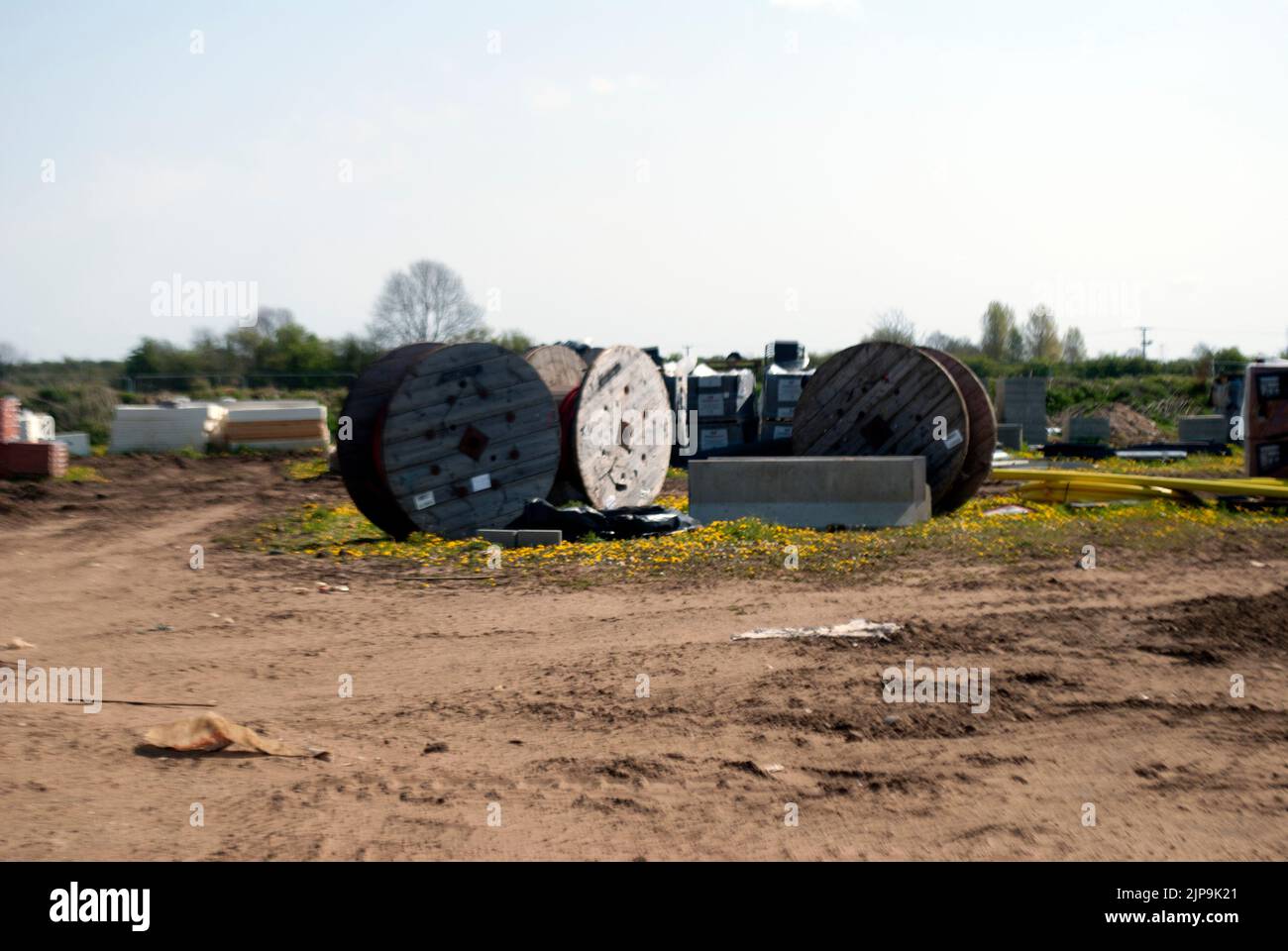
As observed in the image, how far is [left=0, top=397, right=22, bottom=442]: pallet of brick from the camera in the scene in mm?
23516

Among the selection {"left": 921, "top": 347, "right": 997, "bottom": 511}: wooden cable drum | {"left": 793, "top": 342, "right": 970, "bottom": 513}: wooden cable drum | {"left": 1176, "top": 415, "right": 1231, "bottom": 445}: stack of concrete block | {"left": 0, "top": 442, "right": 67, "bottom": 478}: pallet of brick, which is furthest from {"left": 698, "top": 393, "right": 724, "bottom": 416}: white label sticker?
{"left": 1176, "top": 415, "right": 1231, "bottom": 445}: stack of concrete block

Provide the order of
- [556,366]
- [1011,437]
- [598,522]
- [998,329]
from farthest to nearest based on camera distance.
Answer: [998,329] < [1011,437] < [556,366] < [598,522]

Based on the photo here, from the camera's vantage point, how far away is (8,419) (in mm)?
24109

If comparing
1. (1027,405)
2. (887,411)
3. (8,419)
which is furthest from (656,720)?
(1027,405)

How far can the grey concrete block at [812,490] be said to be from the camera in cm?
1497

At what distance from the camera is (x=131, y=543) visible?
14570mm

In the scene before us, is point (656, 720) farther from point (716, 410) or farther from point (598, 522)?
point (716, 410)

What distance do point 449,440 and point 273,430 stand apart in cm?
2084

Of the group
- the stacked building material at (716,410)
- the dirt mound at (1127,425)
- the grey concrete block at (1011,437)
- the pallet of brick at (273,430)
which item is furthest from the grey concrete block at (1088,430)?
the pallet of brick at (273,430)

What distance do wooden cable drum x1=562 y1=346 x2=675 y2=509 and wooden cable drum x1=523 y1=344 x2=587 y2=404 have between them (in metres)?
1.29

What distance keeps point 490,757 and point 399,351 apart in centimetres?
899

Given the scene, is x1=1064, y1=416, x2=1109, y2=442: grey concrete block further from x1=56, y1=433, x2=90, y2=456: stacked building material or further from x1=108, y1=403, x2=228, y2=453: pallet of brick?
x1=56, y1=433, x2=90, y2=456: stacked building material

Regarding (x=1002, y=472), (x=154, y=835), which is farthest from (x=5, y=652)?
(x=1002, y=472)
